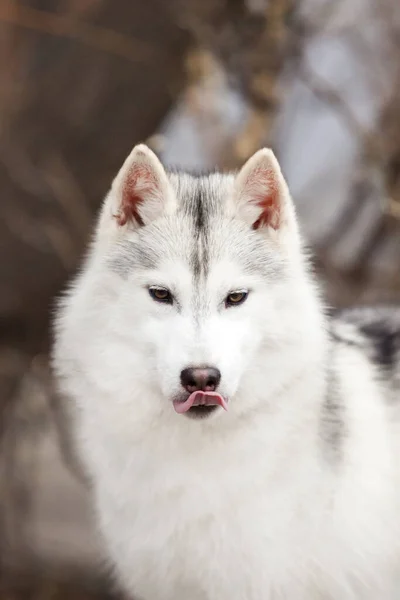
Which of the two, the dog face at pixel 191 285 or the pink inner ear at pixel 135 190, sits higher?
the pink inner ear at pixel 135 190

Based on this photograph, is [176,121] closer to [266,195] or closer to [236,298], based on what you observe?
[266,195]

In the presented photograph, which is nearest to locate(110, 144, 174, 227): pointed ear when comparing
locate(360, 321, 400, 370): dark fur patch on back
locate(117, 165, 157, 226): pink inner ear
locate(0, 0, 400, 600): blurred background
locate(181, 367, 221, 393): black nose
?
locate(117, 165, 157, 226): pink inner ear

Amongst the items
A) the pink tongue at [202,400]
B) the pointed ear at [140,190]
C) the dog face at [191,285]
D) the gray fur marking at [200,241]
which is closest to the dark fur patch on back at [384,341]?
the dog face at [191,285]

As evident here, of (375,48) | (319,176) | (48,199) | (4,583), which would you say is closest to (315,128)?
(319,176)

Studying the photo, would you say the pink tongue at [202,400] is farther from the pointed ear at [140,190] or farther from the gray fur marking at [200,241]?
the pointed ear at [140,190]

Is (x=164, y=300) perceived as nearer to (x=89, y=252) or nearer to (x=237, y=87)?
(x=89, y=252)

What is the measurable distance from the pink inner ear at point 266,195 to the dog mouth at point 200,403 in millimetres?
575

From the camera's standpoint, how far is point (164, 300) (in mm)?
2270

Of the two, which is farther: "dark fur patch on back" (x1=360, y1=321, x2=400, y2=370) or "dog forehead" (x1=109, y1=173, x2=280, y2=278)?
"dark fur patch on back" (x1=360, y1=321, x2=400, y2=370)

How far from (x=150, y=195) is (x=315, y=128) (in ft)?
9.43

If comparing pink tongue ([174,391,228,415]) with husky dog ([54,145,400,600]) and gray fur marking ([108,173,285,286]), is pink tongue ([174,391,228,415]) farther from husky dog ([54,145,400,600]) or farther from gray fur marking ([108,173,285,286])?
gray fur marking ([108,173,285,286])

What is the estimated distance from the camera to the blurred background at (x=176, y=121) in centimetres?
416

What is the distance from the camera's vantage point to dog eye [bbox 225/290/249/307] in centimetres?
227

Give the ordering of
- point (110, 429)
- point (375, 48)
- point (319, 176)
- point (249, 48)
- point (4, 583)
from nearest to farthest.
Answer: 1. point (110, 429)
2. point (249, 48)
3. point (375, 48)
4. point (319, 176)
5. point (4, 583)
